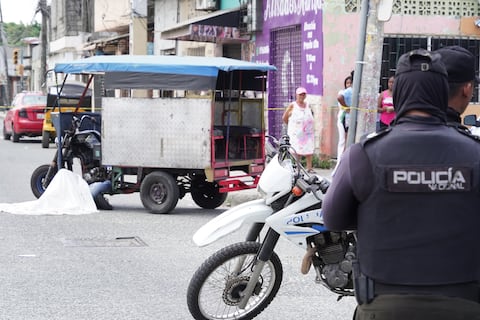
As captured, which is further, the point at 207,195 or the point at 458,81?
the point at 207,195

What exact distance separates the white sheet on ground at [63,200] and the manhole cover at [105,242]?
190cm

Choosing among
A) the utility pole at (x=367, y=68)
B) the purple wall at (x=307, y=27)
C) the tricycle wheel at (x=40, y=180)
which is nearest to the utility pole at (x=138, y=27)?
the purple wall at (x=307, y=27)

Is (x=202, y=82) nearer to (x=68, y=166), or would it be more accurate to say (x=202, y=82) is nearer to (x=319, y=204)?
(x=68, y=166)

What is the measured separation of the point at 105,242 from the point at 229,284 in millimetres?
3714

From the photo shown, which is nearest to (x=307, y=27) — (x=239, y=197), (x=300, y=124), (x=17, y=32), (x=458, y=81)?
(x=300, y=124)

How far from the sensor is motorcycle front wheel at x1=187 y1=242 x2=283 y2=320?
582cm

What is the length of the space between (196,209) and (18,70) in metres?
49.8

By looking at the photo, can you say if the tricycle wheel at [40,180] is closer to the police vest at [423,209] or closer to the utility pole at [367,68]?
the utility pole at [367,68]

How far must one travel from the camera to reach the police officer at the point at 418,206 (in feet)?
9.96

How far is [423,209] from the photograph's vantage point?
3.06 metres

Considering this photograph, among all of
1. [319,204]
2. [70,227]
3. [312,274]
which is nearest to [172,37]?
[70,227]

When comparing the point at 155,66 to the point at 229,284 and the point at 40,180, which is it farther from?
the point at 229,284

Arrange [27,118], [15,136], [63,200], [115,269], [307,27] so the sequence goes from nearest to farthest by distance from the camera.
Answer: [115,269] < [63,200] < [307,27] < [27,118] < [15,136]

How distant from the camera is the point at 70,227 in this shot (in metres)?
10.3
